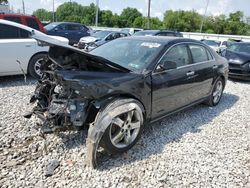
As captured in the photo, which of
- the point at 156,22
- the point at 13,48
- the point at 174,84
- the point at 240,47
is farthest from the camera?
the point at 156,22

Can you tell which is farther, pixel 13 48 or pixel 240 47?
pixel 240 47

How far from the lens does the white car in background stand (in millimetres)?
6137

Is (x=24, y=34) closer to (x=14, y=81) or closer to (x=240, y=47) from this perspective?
(x=14, y=81)

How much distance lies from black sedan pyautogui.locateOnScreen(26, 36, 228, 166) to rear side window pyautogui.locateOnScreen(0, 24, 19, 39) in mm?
3049

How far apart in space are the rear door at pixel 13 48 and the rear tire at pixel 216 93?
4466 mm

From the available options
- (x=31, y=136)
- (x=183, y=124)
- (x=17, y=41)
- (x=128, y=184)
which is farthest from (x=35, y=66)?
(x=128, y=184)

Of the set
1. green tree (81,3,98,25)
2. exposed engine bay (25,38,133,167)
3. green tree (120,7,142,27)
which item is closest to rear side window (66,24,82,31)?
exposed engine bay (25,38,133,167)

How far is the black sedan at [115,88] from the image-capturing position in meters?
3.09

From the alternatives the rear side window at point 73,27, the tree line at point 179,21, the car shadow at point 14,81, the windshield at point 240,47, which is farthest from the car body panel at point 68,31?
the tree line at point 179,21

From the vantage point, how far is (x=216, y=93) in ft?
18.9

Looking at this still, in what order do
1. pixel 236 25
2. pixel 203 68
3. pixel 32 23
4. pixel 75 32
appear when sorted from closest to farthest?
1. pixel 203 68
2. pixel 32 23
3. pixel 75 32
4. pixel 236 25

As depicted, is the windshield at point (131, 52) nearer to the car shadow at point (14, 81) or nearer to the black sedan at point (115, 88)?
the black sedan at point (115, 88)

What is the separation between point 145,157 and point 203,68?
7.73ft

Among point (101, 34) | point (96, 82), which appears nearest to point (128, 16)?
point (101, 34)
